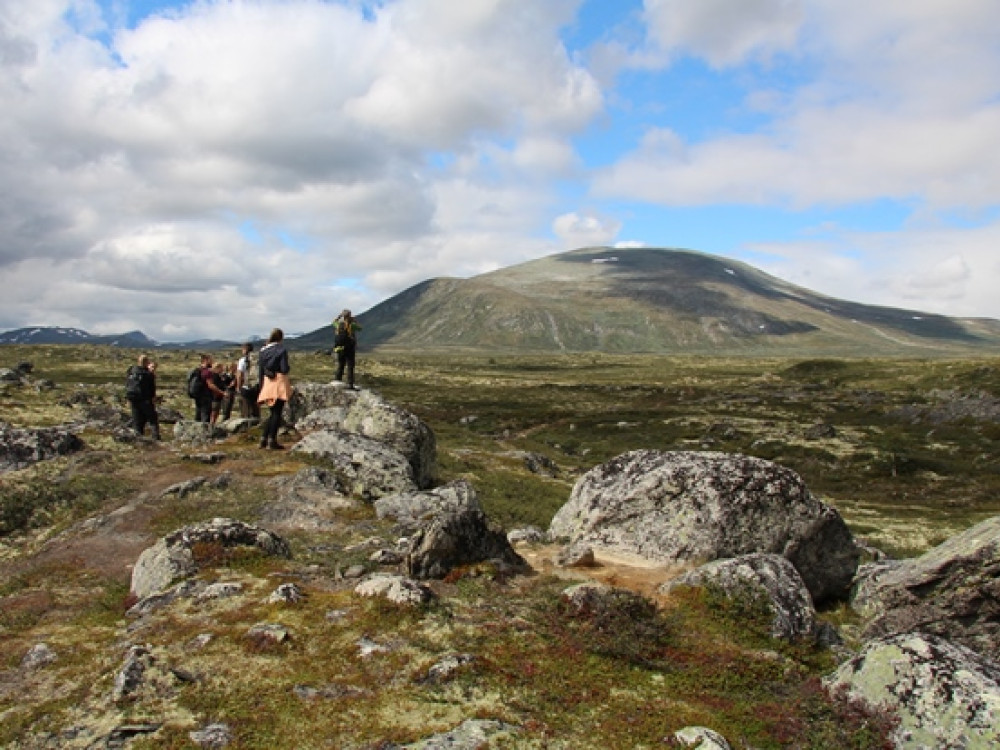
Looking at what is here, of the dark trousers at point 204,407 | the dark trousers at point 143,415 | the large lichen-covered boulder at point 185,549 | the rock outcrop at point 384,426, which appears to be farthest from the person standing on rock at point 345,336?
the large lichen-covered boulder at point 185,549

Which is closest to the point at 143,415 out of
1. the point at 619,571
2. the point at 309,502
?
the point at 309,502

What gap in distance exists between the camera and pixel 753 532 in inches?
796

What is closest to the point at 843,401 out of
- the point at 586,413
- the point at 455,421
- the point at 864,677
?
the point at 586,413

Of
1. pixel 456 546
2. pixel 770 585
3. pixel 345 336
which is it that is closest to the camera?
pixel 770 585

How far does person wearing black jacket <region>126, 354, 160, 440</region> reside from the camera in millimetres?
35156

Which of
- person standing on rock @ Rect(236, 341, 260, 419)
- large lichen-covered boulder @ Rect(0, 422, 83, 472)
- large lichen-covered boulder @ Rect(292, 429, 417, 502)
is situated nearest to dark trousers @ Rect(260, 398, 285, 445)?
large lichen-covered boulder @ Rect(292, 429, 417, 502)

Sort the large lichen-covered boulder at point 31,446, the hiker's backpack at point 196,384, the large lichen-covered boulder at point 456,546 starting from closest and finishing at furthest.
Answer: the large lichen-covered boulder at point 456,546
the large lichen-covered boulder at point 31,446
the hiker's backpack at point 196,384

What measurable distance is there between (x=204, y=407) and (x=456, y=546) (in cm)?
2847

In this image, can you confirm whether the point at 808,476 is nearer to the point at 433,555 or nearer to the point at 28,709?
the point at 433,555

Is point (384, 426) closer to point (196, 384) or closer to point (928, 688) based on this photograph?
point (196, 384)

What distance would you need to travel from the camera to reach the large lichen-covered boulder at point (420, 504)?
2494 centimetres

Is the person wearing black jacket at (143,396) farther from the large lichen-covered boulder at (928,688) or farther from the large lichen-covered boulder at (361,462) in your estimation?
the large lichen-covered boulder at (928,688)

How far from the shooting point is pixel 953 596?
605 inches

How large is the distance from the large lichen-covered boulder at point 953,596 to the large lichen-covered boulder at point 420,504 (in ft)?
44.0
